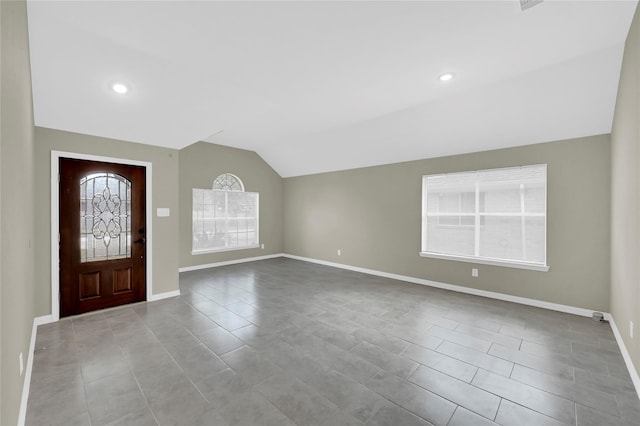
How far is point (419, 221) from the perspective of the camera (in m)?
5.29

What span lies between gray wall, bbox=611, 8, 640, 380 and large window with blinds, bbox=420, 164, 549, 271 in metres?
0.81

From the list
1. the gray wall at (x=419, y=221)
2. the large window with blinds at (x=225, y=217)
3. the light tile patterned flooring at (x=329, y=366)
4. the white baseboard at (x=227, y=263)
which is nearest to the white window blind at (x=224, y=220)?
the large window with blinds at (x=225, y=217)

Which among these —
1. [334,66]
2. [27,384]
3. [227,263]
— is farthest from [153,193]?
[334,66]

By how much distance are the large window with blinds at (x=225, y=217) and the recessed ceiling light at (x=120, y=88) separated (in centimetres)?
347

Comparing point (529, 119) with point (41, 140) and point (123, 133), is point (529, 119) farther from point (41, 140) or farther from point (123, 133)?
point (41, 140)

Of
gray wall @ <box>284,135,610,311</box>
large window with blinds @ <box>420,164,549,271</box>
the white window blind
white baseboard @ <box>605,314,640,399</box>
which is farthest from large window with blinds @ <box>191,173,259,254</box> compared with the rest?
white baseboard @ <box>605,314,640,399</box>

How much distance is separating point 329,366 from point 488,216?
3618 millimetres

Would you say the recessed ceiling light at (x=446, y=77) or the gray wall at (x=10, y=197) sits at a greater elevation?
the recessed ceiling light at (x=446, y=77)

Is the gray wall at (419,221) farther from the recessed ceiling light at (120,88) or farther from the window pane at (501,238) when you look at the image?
the recessed ceiling light at (120,88)

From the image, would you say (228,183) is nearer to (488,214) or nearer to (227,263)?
(227,263)

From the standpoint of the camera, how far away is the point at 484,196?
14.9 feet

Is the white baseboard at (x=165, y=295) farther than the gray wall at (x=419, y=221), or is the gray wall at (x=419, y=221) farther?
the white baseboard at (x=165, y=295)

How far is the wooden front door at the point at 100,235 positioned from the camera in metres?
3.51

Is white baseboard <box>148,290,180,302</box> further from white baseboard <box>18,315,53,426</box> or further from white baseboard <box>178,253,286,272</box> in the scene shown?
white baseboard <box>178,253,286,272</box>
